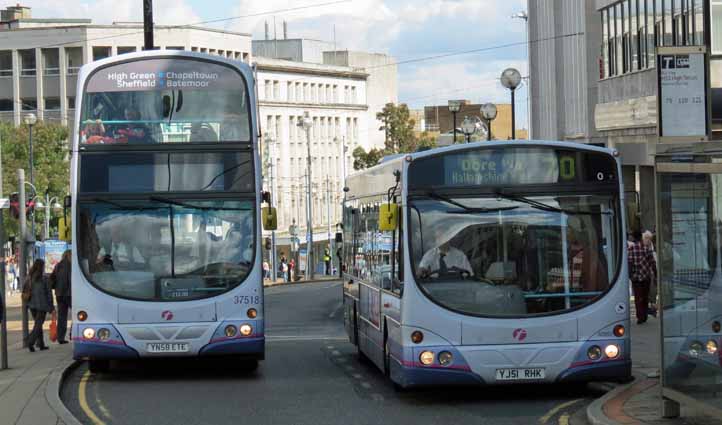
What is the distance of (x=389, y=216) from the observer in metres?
15.8

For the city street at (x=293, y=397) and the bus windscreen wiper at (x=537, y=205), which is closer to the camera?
the city street at (x=293, y=397)

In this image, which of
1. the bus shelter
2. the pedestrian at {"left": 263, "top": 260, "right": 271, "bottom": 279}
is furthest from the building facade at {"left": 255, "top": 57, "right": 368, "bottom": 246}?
the bus shelter

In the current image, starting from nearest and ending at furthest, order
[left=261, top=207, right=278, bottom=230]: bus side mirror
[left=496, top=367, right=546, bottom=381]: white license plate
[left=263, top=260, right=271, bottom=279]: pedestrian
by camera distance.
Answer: [left=496, top=367, right=546, bottom=381]: white license plate
[left=261, top=207, right=278, bottom=230]: bus side mirror
[left=263, top=260, right=271, bottom=279]: pedestrian

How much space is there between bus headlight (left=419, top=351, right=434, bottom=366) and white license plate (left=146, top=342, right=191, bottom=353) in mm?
4749

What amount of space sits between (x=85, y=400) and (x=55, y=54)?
94.9 m

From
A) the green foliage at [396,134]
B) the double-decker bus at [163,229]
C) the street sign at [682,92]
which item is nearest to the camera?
the street sign at [682,92]

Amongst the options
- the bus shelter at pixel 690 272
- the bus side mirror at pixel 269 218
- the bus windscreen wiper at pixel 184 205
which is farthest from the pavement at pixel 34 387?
the bus shelter at pixel 690 272

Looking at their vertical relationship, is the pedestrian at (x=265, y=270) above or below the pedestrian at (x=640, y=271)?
below

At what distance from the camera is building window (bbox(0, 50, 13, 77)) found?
110188 mm

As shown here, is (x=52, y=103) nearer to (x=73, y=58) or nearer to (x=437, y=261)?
(x=73, y=58)

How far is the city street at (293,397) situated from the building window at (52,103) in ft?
295

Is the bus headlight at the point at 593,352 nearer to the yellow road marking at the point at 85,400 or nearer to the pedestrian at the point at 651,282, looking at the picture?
the yellow road marking at the point at 85,400

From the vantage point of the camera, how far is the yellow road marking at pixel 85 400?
15403mm

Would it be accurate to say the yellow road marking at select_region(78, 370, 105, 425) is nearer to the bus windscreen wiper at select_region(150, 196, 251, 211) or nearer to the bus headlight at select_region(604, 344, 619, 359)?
the bus windscreen wiper at select_region(150, 196, 251, 211)
